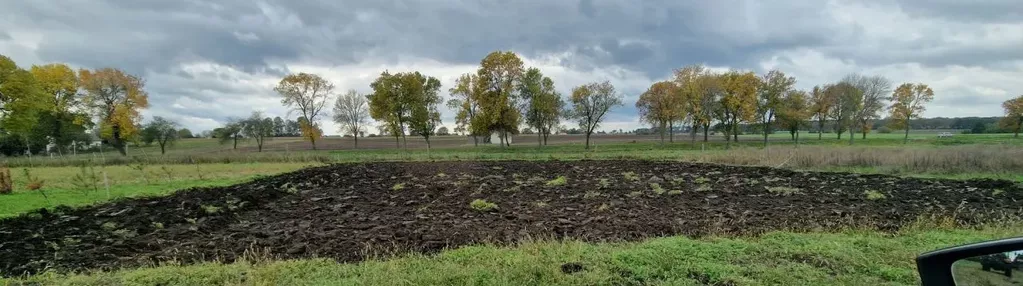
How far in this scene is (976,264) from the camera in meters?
2.15

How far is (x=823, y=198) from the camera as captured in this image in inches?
519

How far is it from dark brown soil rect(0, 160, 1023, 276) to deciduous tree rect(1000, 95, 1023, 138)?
82.4m

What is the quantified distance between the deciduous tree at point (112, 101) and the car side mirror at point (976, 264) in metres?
72.8

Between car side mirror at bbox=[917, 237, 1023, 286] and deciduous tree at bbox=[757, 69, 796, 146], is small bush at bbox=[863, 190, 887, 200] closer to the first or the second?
car side mirror at bbox=[917, 237, 1023, 286]

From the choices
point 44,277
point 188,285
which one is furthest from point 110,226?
point 188,285

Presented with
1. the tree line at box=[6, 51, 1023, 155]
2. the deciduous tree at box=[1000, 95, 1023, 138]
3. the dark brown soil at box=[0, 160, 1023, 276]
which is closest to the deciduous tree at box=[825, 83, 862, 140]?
the tree line at box=[6, 51, 1023, 155]

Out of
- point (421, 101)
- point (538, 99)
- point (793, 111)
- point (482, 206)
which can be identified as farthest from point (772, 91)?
point (482, 206)

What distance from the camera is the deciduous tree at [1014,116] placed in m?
69.7

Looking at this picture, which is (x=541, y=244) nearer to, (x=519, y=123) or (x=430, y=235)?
(x=430, y=235)

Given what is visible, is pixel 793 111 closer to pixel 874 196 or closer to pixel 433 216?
pixel 874 196

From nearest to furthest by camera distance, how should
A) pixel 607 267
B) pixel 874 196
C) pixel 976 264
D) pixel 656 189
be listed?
pixel 976 264
pixel 607 267
pixel 874 196
pixel 656 189

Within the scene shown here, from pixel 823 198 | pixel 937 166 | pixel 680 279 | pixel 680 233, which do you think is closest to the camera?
pixel 680 279

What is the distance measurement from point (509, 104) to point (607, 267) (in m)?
54.0

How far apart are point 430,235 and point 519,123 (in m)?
55.5
